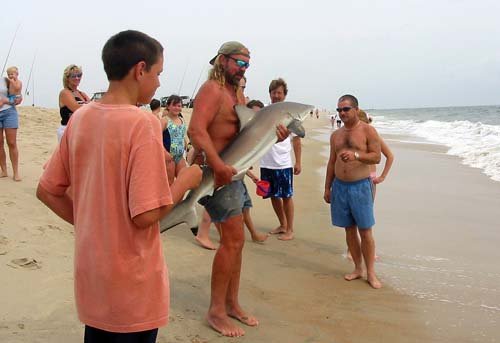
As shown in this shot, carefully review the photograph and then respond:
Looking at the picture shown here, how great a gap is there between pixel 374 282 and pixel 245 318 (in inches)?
63.3

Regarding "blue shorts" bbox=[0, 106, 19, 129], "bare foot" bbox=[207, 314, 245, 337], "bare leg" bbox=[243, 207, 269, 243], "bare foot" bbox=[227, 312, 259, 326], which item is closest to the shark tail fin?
"bare foot" bbox=[207, 314, 245, 337]

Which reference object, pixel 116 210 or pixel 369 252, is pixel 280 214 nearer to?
pixel 369 252

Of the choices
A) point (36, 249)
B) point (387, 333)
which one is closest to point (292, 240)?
point (387, 333)

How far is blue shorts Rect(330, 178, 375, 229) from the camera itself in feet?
15.3

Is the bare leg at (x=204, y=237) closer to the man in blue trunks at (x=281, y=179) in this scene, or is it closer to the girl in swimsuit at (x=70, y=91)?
the man in blue trunks at (x=281, y=179)

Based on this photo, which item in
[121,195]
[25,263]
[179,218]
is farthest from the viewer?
[25,263]

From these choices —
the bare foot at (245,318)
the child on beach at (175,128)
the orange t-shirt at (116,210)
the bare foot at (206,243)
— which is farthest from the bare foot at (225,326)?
the child on beach at (175,128)

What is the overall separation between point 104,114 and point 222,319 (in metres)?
2.21

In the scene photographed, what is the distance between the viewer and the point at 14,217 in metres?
5.12

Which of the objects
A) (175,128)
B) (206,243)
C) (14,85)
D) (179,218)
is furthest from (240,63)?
(14,85)

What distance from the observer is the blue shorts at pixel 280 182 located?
629 centimetres

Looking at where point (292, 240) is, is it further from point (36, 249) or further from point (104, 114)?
point (104, 114)

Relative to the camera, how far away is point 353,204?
15.5 feet

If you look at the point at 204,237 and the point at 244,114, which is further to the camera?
the point at 204,237
